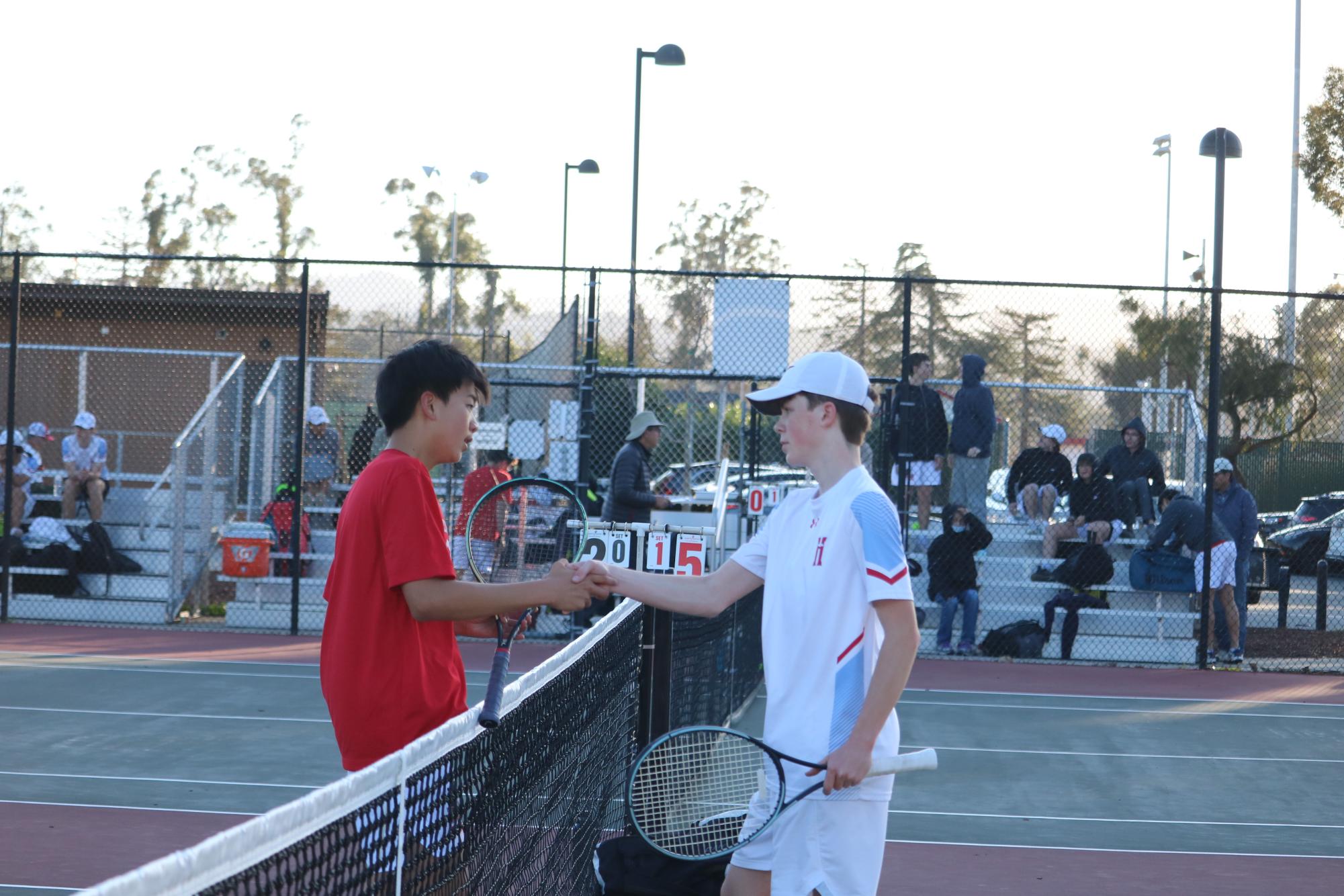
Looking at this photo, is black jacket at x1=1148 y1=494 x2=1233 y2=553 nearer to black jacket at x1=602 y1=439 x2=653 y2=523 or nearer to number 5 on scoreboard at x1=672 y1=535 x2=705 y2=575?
black jacket at x1=602 y1=439 x2=653 y2=523

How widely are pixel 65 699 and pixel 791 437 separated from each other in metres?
7.33

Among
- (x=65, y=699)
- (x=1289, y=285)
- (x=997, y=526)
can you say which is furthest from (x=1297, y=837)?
(x=1289, y=285)

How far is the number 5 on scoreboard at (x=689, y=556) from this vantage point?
7449 millimetres

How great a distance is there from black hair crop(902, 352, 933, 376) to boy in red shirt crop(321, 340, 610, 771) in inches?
378

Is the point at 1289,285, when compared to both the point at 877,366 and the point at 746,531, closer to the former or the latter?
the point at 877,366

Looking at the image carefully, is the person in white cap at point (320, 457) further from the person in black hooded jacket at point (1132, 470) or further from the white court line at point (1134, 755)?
the white court line at point (1134, 755)

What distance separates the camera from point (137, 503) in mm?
14930

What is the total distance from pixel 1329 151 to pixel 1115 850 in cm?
1661

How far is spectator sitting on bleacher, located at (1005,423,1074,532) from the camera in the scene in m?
14.4

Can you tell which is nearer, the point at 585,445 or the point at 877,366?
the point at 585,445

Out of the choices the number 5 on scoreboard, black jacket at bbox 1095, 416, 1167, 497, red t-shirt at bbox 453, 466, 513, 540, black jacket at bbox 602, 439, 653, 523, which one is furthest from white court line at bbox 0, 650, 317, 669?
black jacket at bbox 1095, 416, 1167, 497

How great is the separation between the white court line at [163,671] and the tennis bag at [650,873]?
6.50m

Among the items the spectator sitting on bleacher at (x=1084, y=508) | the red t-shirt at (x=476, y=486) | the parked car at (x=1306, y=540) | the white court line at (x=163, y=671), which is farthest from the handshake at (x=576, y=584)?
the parked car at (x=1306, y=540)

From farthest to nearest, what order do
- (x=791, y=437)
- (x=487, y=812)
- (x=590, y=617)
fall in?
(x=590, y=617), (x=791, y=437), (x=487, y=812)
